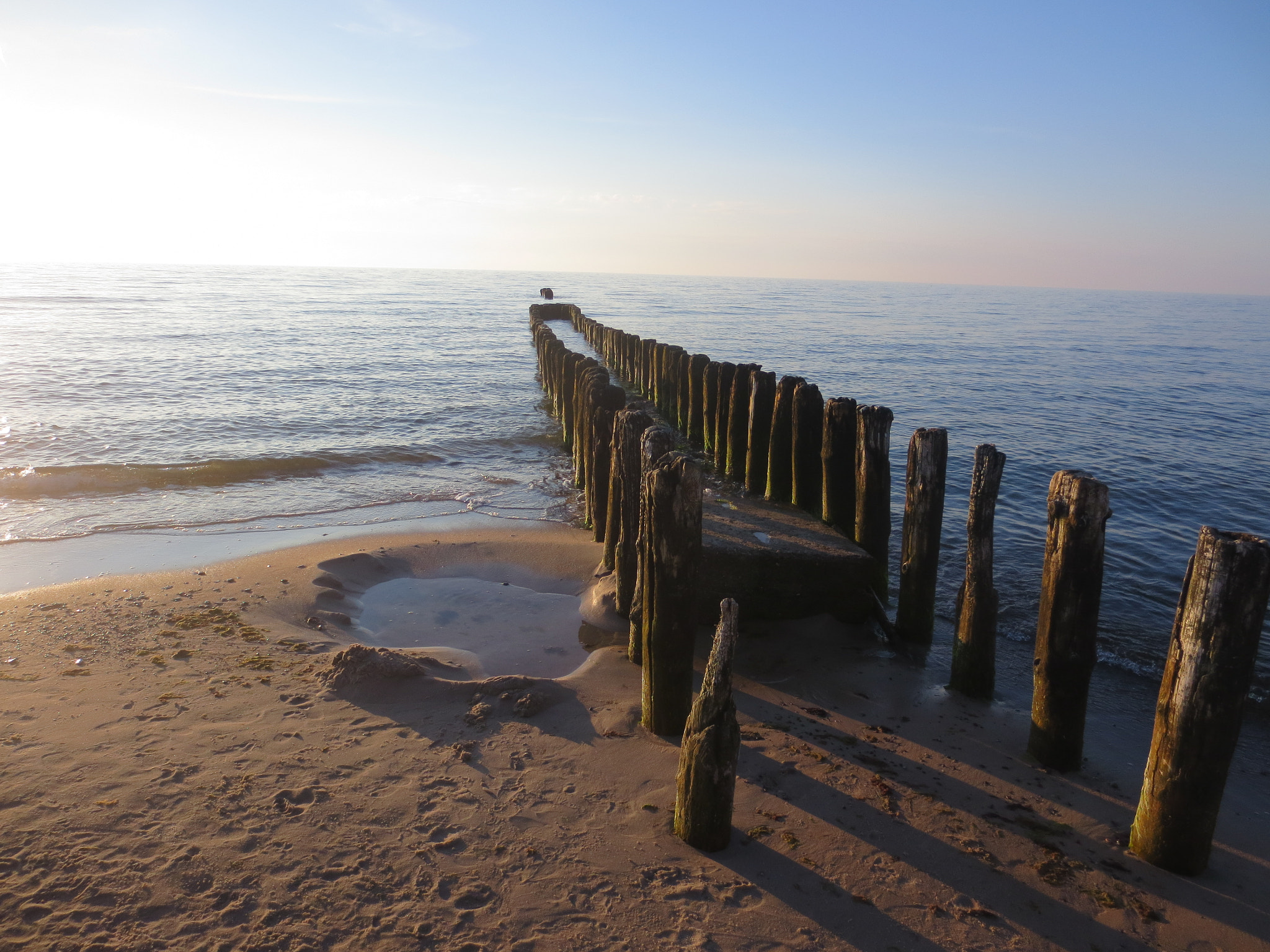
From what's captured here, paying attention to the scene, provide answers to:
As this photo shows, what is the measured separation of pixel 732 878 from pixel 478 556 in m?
5.07

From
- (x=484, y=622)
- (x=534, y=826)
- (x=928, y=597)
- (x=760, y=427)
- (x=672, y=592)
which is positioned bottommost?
(x=484, y=622)

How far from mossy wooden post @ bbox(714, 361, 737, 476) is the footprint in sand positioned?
7.05m

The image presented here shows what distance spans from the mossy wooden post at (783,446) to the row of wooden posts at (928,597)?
0.02m

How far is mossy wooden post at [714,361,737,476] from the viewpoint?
1002cm

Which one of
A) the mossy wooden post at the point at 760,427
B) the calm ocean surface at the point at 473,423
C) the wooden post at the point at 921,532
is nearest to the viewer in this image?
the wooden post at the point at 921,532

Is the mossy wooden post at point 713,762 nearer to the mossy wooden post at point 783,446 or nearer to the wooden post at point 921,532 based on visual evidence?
the wooden post at point 921,532

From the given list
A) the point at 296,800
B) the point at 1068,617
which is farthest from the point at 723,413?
the point at 296,800

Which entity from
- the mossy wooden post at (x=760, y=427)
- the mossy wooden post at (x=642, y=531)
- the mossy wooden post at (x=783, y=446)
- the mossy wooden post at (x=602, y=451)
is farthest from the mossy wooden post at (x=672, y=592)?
the mossy wooden post at (x=760, y=427)

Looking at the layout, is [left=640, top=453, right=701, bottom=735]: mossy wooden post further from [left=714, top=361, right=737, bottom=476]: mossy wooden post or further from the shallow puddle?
[left=714, top=361, right=737, bottom=476]: mossy wooden post

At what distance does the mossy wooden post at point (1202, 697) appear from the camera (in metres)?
3.17

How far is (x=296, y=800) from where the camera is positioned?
12.4 ft

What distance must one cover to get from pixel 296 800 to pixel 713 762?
2.12m

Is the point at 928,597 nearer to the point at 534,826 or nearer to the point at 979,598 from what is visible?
the point at 979,598

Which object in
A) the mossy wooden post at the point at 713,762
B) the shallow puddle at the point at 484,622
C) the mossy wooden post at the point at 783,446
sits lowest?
the shallow puddle at the point at 484,622
